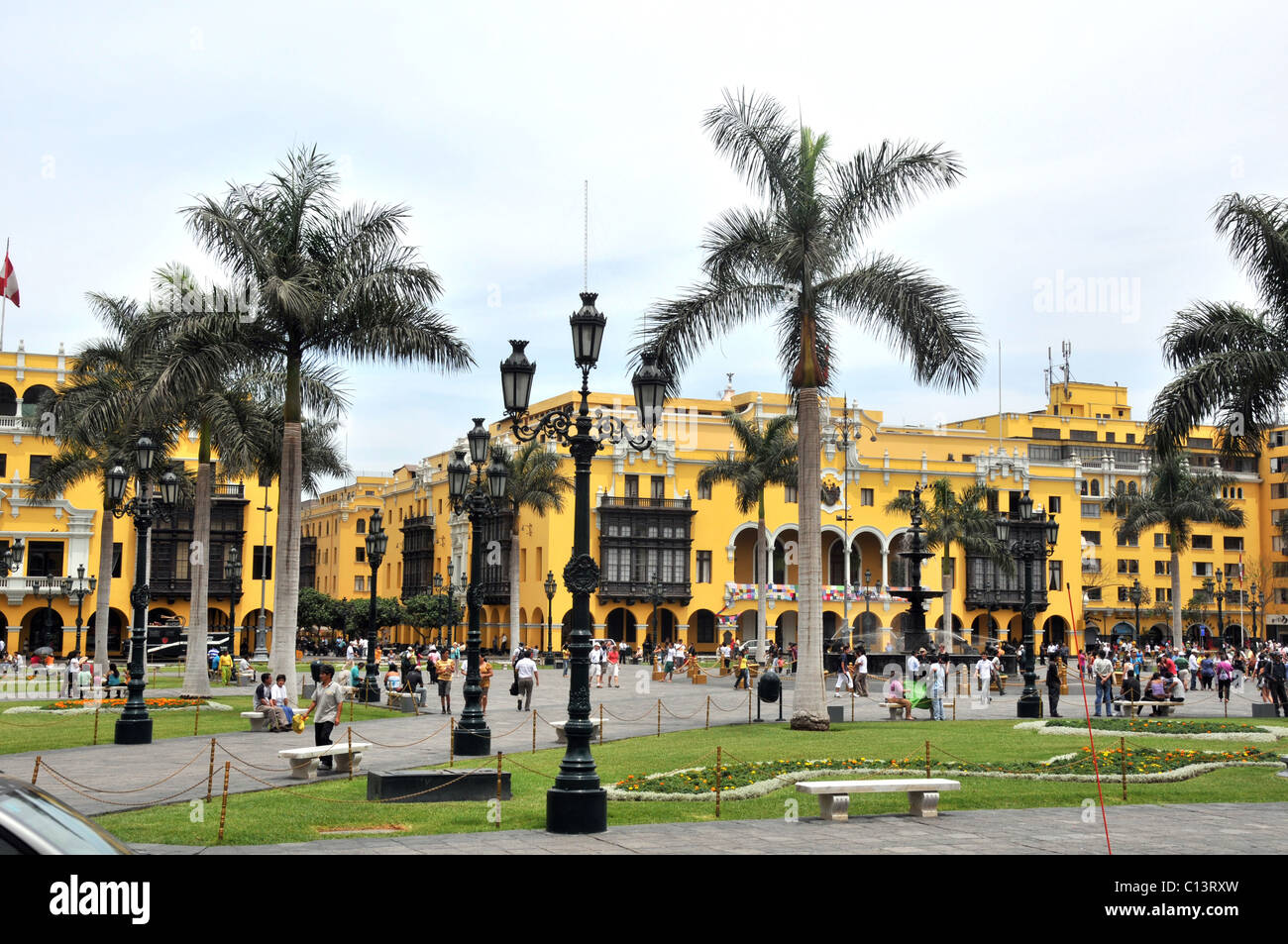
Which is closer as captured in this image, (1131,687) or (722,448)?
(1131,687)

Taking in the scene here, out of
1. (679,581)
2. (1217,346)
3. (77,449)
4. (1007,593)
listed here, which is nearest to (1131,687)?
(1217,346)

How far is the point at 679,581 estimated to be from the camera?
70250mm

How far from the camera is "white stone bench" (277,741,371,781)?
52.7 ft

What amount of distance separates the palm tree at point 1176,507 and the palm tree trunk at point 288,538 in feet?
148

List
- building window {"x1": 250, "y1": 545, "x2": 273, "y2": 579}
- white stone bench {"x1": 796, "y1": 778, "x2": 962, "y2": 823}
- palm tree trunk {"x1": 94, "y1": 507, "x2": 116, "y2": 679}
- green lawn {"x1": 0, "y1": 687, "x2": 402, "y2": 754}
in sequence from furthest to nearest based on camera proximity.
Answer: building window {"x1": 250, "y1": 545, "x2": 273, "y2": 579} → palm tree trunk {"x1": 94, "y1": 507, "x2": 116, "y2": 679} → green lawn {"x1": 0, "y1": 687, "x2": 402, "y2": 754} → white stone bench {"x1": 796, "y1": 778, "x2": 962, "y2": 823}

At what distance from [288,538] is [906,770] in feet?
44.8

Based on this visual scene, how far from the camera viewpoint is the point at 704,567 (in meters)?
71.6

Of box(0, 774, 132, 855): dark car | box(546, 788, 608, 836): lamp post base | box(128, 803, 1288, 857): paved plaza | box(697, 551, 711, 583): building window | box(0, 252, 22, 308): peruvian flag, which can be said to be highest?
box(0, 252, 22, 308): peruvian flag

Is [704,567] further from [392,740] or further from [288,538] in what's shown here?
[392,740]

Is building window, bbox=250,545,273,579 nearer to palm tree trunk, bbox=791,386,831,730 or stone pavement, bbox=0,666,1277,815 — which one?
stone pavement, bbox=0,666,1277,815

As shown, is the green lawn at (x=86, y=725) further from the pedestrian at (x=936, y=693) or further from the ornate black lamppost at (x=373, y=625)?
the pedestrian at (x=936, y=693)

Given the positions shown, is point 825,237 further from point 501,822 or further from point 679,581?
point 679,581

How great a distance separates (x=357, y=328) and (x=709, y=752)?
11509mm

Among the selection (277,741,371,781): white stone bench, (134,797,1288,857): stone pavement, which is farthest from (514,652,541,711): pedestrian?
(134,797,1288,857): stone pavement
